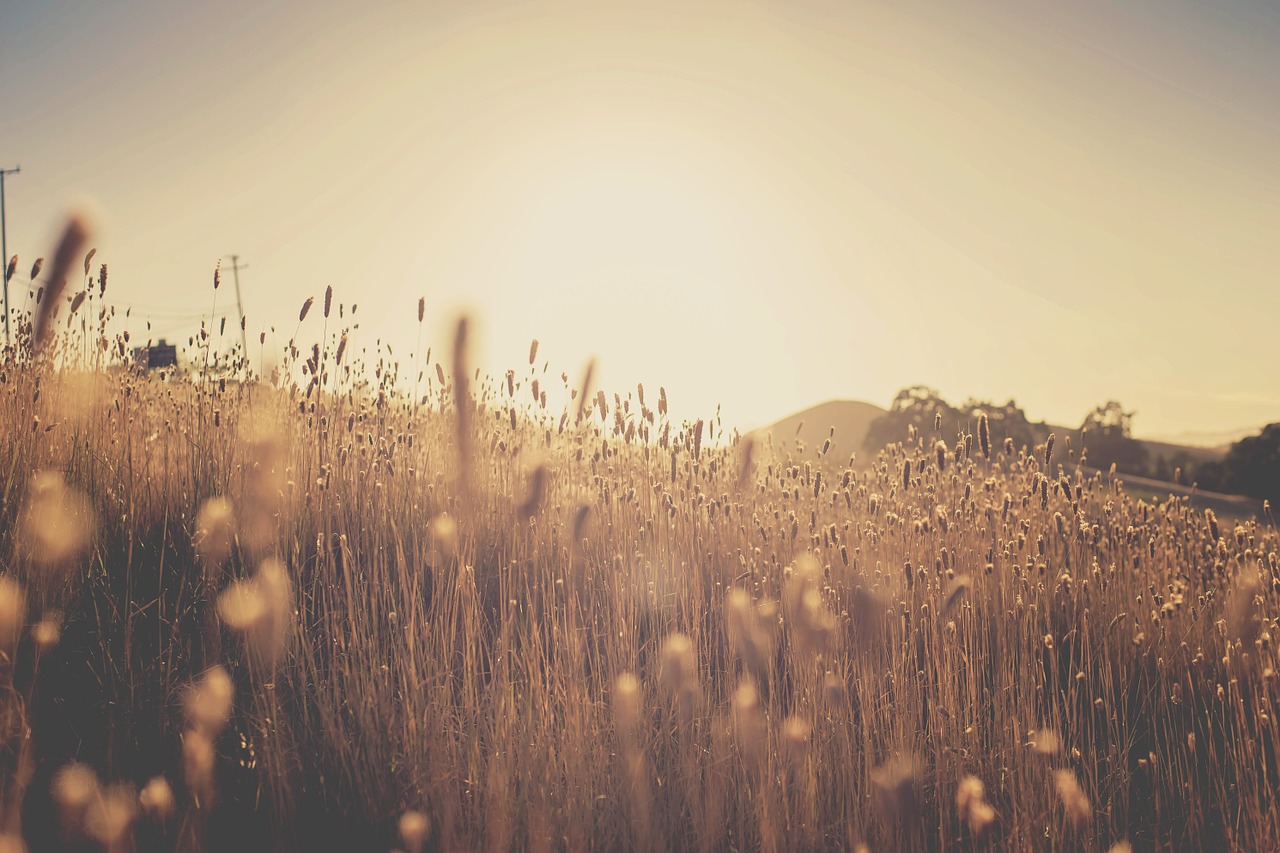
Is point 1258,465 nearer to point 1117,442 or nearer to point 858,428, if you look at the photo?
point 1117,442

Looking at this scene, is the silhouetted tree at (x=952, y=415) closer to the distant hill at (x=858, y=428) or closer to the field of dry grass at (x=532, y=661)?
the distant hill at (x=858, y=428)

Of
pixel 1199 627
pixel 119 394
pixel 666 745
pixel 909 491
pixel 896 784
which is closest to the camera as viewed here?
pixel 896 784

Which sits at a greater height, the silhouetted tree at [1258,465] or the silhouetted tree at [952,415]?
the silhouetted tree at [952,415]

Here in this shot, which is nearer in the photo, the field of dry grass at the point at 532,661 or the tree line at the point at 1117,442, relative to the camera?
the field of dry grass at the point at 532,661

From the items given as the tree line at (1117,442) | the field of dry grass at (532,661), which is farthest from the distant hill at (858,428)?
the field of dry grass at (532,661)

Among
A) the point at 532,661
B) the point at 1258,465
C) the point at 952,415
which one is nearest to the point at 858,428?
the point at 952,415

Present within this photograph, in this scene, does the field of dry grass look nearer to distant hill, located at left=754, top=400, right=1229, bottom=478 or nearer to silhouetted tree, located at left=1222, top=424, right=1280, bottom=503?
distant hill, located at left=754, top=400, right=1229, bottom=478

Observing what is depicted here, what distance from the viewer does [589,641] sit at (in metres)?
3.12

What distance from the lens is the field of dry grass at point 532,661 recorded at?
6.28 feet

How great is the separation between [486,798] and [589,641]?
1.26m

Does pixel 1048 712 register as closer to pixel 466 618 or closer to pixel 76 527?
pixel 466 618

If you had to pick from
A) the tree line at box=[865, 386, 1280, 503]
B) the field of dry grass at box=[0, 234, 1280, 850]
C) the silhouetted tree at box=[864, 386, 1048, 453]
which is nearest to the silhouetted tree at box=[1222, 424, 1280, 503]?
the tree line at box=[865, 386, 1280, 503]

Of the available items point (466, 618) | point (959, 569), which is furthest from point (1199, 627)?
point (466, 618)

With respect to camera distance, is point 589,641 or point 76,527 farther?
point 589,641
